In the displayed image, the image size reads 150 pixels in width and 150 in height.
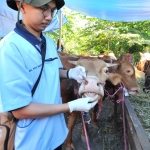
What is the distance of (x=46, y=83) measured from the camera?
5.31 feet

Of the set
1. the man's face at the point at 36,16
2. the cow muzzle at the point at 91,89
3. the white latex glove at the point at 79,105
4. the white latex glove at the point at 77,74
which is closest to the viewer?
the man's face at the point at 36,16

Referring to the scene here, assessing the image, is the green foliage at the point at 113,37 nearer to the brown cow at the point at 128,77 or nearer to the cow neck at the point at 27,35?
the brown cow at the point at 128,77

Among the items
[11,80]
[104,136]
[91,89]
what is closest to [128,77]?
[104,136]

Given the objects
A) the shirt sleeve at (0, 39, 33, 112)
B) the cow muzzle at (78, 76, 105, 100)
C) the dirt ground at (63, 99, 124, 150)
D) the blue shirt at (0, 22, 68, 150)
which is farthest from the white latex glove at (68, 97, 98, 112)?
the dirt ground at (63, 99, 124, 150)

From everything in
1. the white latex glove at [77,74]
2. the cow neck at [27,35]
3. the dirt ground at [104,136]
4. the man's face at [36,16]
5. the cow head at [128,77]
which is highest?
the man's face at [36,16]

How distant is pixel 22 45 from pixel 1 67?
21 cm

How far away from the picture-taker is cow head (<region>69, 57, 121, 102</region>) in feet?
6.87

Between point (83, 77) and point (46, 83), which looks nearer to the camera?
point (46, 83)

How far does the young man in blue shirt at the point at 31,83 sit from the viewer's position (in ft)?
4.58

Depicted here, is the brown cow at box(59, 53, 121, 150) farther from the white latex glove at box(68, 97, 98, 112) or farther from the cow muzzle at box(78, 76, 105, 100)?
the white latex glove at box(68, 97, 98, 112)

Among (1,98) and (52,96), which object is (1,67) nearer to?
(1,98)

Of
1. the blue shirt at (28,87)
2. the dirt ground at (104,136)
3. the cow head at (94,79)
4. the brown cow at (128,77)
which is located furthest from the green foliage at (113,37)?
the blue shirt at (28,87)

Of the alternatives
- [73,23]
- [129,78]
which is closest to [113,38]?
[73,23]

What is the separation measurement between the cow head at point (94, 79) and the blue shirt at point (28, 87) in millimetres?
427
